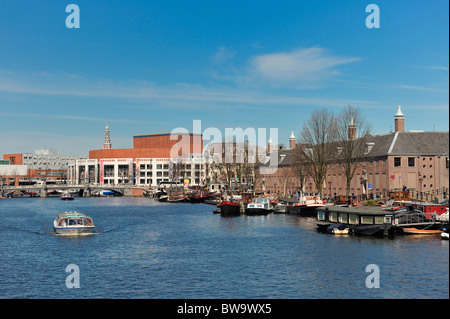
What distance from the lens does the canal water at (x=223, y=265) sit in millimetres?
36531

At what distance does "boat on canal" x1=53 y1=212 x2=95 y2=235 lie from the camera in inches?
2699

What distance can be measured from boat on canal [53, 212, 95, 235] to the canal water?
204 cm

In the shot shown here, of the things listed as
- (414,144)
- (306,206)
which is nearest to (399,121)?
(414,144)

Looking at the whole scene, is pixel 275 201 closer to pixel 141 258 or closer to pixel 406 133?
pixel 406 133

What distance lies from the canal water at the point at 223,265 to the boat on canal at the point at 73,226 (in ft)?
6.69

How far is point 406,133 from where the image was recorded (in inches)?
4112

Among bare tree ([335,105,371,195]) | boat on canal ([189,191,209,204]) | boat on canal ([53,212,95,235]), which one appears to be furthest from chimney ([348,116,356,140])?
boat on canal ([189,191,209,204])

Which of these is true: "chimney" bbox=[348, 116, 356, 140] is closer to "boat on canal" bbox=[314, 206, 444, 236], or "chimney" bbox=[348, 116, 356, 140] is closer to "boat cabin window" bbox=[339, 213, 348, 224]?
"boat cabin window" bbox=[339, 213, 348, 224]

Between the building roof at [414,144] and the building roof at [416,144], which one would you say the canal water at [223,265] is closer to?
the building roof at [414,144]

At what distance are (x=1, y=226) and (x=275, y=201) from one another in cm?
5922

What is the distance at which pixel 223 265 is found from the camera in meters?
45.8

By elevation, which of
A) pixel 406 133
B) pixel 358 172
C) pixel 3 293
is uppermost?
pixel 406 133
